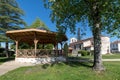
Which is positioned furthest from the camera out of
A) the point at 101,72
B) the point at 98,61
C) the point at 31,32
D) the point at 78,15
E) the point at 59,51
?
the point at 59,51

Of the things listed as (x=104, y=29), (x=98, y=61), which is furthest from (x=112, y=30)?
(x=98, y=61)

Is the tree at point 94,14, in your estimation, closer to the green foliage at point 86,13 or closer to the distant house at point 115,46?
the green foliage at point 86,13

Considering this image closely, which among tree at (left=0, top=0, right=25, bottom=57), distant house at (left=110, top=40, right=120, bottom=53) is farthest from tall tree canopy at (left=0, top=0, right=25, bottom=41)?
distant house at (left=110, top=40, right=120, bottom=53)

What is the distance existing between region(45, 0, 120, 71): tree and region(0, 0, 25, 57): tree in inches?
901

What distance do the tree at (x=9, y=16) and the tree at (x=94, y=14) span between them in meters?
22.9

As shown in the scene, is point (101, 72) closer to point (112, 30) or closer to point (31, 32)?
point (112, 30)

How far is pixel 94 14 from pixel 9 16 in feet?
88.9

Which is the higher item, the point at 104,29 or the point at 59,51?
the point at 104,29

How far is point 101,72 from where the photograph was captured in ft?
52.7

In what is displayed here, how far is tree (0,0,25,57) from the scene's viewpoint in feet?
131

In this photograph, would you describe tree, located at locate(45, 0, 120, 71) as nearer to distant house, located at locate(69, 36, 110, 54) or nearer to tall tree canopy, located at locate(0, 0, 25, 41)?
tall tree canopy, located at locate(0, 0, 25, 41)

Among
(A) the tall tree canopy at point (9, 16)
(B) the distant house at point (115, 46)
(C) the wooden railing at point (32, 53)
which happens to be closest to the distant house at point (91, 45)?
(B) the distant house at point (115, 46)

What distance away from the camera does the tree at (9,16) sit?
39.9 m

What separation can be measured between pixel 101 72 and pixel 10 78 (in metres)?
6.78
